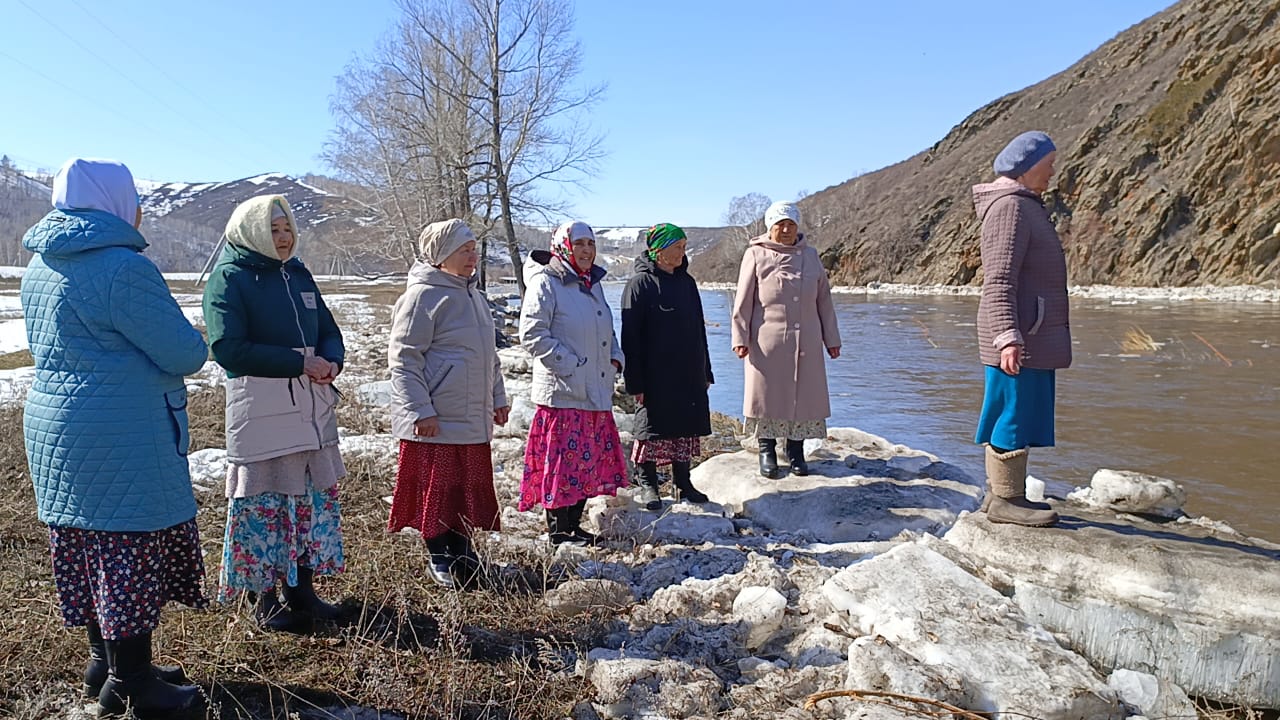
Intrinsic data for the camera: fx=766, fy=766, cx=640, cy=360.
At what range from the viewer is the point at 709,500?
16.4 ft

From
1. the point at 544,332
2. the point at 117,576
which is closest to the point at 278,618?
the point at 117,576

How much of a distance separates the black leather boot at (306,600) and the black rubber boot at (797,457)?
3.08 metres

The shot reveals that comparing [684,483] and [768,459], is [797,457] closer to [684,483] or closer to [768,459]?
[768,459]

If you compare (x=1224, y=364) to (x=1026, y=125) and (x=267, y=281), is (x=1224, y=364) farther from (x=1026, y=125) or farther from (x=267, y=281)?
(x=1026, y=125)

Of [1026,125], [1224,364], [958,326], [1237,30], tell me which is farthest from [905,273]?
[1224,364]

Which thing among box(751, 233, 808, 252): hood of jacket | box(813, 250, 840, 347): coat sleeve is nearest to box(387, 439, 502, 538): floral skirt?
box(751, 233, 808, 252): hood of jacket

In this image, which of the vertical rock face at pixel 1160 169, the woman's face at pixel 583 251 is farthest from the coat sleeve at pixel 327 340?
the vertical rock face at pixel 1160 169

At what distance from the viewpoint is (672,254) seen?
187 inches

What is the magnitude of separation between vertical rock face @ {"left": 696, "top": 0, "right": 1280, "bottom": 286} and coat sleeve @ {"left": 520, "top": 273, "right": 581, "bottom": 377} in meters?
29.7

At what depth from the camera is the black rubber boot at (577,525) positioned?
13.4 feet

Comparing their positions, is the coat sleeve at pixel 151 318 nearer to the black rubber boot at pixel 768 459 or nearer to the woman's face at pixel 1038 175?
the woman's face at pixel 1038 175

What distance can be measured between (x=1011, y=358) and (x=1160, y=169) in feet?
116

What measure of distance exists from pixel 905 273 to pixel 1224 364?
37.3m

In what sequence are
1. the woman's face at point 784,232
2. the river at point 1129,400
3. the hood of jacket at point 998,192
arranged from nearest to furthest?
the hood of jacket at point 998,192, the woman's face at point 784,232, the river at point 1129,400
